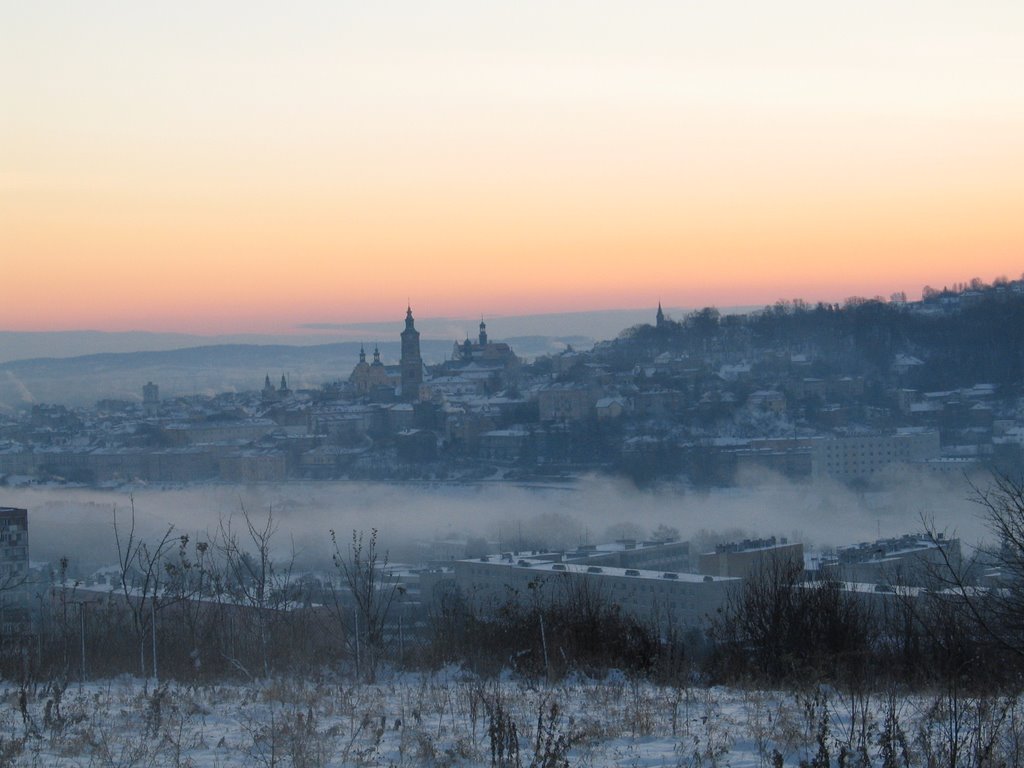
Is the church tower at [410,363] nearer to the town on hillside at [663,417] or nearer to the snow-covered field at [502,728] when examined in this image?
the town on hillside at [663,417]

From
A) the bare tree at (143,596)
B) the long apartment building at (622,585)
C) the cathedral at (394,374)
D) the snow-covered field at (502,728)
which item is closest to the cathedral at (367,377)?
the cathedral at (394,374)

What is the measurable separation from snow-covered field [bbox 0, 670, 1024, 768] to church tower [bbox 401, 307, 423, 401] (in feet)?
170

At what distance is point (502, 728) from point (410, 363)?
191 feet

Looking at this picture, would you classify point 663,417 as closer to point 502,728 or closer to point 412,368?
point 412,368

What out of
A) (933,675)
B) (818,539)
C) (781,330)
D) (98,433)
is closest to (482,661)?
(933,675)

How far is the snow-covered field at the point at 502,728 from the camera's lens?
9.29ft

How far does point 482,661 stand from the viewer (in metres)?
4.72

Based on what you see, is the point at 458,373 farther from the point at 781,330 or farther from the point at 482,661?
the point at 482,661

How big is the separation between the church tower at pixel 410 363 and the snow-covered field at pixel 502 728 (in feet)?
170

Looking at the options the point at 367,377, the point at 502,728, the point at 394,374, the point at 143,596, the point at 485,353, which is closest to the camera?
the point at 502,728

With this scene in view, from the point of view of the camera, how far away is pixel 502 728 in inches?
112

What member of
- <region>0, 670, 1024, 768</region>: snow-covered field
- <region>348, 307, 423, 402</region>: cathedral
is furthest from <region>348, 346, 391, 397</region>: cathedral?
<region>0, 670, 1024, 768</region>: snow-covered field

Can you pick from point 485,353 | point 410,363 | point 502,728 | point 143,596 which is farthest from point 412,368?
point 502,728

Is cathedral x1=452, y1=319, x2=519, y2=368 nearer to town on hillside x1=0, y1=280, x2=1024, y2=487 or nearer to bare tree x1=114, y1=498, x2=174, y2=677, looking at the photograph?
town on hillside x1=0, y1=280, x2=1024, y2=487
